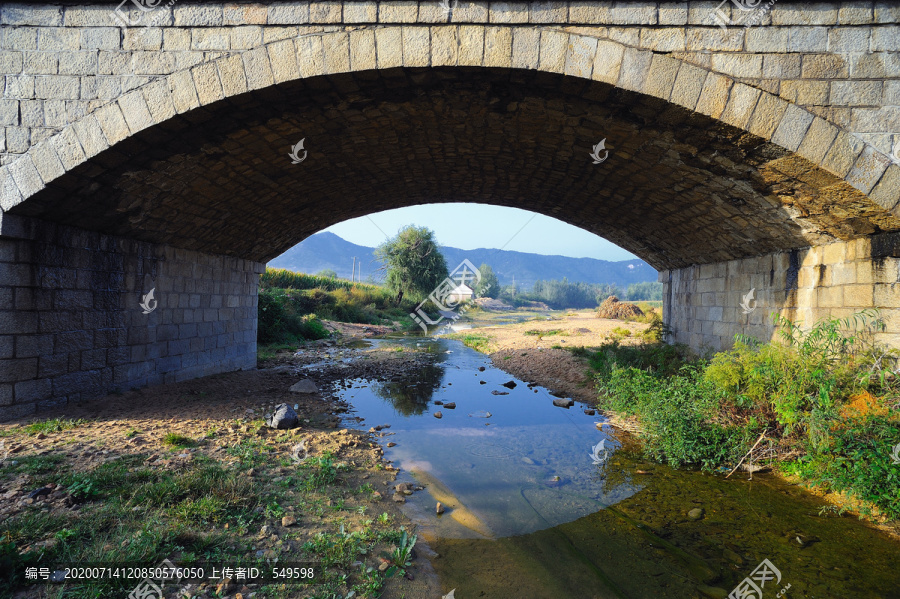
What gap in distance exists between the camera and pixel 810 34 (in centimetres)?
481

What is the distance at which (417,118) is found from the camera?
20.6ft

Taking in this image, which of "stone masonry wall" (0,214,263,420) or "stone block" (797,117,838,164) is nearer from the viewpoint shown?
"stone block" (797,117,838,164)

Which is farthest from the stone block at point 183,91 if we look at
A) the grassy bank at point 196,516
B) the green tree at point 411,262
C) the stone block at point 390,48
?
the green tree at point 411,262

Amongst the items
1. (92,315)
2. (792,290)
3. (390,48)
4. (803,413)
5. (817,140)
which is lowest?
(803,413)

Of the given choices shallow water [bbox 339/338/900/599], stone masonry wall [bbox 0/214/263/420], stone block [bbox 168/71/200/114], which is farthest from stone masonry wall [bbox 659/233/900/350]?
stone masonry wall [bbox 0/214/263/420]

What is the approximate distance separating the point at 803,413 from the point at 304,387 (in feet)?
26.7

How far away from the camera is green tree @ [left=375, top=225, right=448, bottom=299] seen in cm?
3244

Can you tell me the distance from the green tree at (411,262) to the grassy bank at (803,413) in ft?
87.6

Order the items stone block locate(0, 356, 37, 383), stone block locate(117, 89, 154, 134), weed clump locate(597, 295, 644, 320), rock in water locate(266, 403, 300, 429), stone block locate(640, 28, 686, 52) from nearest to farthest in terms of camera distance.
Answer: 1. stone block locate(640, 28, 686, 52)
2. stone block locate(117, 89, 154, 134)
3. stone block locate(0, 356, 37, 383)
4. rock in water locate(266, 403, 300, 429)
5. weed clump locate(597, 295, 644, 320)

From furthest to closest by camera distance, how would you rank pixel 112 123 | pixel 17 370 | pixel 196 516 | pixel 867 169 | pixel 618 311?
pixel 618 311, pixel 17 370, pixel 112 123, pixel 867 169, pixel 196 516

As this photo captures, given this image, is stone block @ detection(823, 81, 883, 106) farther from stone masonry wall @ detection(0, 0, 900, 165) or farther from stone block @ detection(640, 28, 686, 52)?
stone block @ detection(640, 28, 686, 52)

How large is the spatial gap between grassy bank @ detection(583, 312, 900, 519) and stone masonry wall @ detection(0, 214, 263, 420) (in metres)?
8.11

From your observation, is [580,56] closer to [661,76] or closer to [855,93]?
[661,76]

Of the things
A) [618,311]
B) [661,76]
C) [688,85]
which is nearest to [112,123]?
[661,76]
